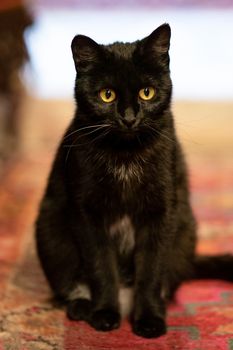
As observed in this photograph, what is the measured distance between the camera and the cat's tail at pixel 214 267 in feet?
5.91

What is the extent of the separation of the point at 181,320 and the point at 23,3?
8.03 feet

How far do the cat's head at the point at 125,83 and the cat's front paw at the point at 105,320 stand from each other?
48cm

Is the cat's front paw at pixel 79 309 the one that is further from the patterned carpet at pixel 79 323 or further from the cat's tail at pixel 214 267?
the cat's tail at pixel 214 267

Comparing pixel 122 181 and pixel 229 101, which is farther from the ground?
pixel 229 101

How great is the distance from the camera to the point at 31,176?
11.1 ft

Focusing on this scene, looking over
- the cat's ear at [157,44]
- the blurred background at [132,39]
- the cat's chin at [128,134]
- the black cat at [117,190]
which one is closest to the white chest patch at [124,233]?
the black cat at [117,190]

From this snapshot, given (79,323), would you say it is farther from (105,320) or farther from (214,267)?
(214,267)

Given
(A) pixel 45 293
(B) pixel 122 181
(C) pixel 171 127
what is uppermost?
(C) pixel 171 127

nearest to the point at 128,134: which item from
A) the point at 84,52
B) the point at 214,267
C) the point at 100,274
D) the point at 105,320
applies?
the point at 84,52

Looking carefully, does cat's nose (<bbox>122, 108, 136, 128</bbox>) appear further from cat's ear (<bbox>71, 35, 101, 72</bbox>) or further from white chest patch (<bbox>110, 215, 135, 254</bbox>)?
white chest patch (<bbox>110, 215, 135, 254</bbox>)

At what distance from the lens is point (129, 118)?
51.8 inches

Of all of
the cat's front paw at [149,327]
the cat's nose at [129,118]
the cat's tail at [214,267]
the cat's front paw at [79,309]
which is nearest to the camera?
the cat's nose at [129,118]

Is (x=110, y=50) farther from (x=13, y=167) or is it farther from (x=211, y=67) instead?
(x=211, y=67)

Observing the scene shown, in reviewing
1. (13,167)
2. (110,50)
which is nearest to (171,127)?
(110,50)
